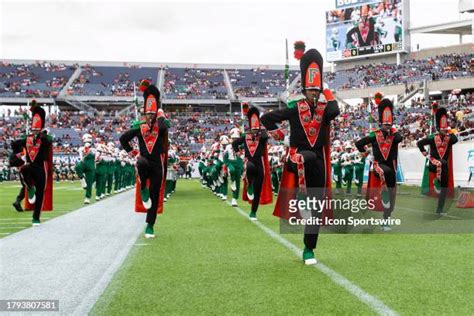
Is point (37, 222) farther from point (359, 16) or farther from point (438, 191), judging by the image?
point (359, 16)

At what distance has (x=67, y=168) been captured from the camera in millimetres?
49656

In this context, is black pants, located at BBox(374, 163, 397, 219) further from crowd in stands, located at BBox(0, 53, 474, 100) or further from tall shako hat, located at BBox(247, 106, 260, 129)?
crowd in stands, located at BBox(0, 53, 474, 100)

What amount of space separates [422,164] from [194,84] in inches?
1969

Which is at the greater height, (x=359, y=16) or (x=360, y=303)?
(x=359, y=16)

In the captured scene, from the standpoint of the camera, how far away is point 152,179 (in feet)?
33.1

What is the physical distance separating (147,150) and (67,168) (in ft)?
136

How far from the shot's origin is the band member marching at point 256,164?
1297 cm

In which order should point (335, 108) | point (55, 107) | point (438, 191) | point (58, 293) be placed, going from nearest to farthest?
point (58, 293) → point (335, 108) → point (438, 191) → point (55, 107)

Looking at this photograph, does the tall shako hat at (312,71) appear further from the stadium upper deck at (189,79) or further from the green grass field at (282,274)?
the stadium upper deck at (189,79)

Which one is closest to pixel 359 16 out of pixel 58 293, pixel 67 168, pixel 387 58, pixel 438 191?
pixel 387 58

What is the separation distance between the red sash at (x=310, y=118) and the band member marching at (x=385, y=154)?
363 cm

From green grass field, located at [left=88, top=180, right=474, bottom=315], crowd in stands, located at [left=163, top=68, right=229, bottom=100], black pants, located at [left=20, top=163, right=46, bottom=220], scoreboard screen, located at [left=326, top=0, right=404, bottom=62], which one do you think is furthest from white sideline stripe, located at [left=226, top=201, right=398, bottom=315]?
crowd in stands, located at [left=163, top=68, right=229, bottom=100]

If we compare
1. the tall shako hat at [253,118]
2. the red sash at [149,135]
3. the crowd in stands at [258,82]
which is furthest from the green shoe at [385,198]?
the crowd in stands at [258,82]

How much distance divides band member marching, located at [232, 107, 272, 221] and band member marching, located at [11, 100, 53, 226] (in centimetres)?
364
